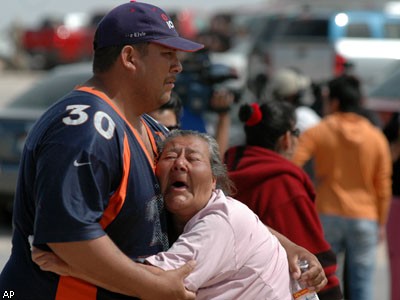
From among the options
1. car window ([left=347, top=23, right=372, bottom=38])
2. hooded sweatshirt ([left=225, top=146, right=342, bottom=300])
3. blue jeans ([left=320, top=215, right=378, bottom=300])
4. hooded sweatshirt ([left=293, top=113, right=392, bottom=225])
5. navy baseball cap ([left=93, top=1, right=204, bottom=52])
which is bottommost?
car window ([left=347, top=23, right=372, bottom=38])

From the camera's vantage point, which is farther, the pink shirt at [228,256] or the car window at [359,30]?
the car window at [359,30]

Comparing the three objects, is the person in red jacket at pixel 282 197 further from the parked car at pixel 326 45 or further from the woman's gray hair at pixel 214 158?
the parked car at pixel 326 45

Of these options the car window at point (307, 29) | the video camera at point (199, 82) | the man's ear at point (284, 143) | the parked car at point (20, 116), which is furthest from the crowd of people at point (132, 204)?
the car window at point (307, 29)

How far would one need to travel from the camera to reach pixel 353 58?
18234mm

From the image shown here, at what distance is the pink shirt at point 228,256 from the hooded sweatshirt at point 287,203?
2.80 feet

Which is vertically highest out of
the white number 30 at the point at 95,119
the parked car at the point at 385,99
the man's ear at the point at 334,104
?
the white number 30 at the point at 95,119

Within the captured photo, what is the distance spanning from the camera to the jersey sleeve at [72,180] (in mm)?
2812

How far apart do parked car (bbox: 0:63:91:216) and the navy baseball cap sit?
601 centimetres

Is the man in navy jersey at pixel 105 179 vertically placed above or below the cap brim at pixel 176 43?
below

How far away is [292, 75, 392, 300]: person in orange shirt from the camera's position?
6574 millimetres

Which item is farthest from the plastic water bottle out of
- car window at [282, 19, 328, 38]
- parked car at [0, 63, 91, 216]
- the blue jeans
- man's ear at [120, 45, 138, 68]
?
car window at [282, 19, 328, 38]

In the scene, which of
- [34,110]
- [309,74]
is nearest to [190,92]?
[34,110]

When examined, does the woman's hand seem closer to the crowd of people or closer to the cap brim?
the crowd of people

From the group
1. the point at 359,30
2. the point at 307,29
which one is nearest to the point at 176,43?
the point at 307,29
